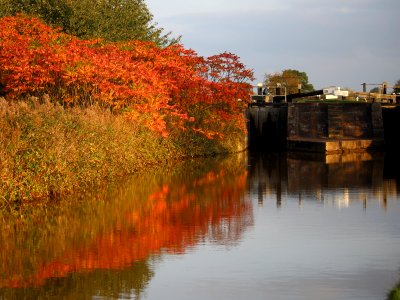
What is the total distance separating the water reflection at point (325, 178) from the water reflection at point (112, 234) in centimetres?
153

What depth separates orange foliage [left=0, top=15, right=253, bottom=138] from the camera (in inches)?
986

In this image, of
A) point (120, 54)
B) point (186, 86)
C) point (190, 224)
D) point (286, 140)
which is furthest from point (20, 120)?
point (286, 140)

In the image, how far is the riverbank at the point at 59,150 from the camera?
1742cm

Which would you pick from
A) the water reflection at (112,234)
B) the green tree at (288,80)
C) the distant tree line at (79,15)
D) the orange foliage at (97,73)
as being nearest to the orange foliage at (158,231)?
the water reflection at (112,234)

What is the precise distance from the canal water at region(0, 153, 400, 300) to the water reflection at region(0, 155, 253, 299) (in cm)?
2

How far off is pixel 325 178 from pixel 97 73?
26.3 ft

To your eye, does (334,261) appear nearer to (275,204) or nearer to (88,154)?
(275,204)

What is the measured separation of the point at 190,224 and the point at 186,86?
18563 mm

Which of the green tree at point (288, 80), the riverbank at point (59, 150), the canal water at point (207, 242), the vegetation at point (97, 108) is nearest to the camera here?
the canal water at point (207, 242)

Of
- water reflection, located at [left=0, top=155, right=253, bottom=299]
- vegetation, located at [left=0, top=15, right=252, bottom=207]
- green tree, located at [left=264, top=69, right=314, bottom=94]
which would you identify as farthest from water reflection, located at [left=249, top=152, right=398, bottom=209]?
green tree, located at [left=264, top=69, right=314, bottom=94]

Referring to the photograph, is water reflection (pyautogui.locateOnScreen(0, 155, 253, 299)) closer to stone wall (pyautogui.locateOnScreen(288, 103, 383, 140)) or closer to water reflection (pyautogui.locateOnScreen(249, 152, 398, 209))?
water reflection (pyautogui.locateOnScreen(249, 152, 398, 209))

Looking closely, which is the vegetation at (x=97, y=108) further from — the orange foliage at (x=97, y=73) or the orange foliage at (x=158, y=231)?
the orange foliage at (x=158, y=231)

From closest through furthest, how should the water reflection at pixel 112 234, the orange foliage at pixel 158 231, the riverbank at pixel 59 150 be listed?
the water reflection at pixel 112 234 → the orange foliage at pixel 158 231 → the riverbank at pixel 59 150

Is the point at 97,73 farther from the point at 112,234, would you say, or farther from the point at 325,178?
the point at 112,234
